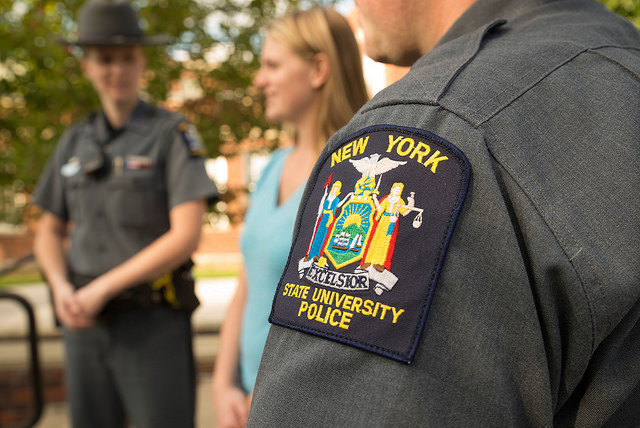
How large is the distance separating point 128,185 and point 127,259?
336 millimetres

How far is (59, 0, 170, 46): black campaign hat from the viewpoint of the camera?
111 inches

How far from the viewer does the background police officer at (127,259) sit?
Result: 2.47 meters

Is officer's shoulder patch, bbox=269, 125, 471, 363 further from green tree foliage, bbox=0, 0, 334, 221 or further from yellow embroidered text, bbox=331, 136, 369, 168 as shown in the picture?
green tree foliage, bbox=0, 0, 334, 221

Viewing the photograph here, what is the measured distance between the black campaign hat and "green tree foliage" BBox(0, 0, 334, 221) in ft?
5.66

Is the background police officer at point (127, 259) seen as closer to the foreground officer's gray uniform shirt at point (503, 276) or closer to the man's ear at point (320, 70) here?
the man's ear at point (320, 70)

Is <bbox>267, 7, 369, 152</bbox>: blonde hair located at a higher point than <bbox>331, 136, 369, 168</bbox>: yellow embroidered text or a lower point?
lower

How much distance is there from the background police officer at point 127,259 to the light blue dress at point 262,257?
1.98 ft

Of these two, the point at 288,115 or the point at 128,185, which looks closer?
the point at 288,115

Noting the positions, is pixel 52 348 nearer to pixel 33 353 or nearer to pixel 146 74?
pixel 33 353

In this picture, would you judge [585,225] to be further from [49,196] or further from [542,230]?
[49,196]

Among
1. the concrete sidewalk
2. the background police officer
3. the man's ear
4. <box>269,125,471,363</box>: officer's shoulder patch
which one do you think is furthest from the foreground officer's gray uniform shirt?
the concrete sidewalk

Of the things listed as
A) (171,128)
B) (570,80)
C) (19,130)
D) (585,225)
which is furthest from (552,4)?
(19,130)

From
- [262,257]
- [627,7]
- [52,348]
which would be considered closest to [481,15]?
[262,257]

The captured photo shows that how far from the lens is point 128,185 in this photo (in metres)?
2.59
